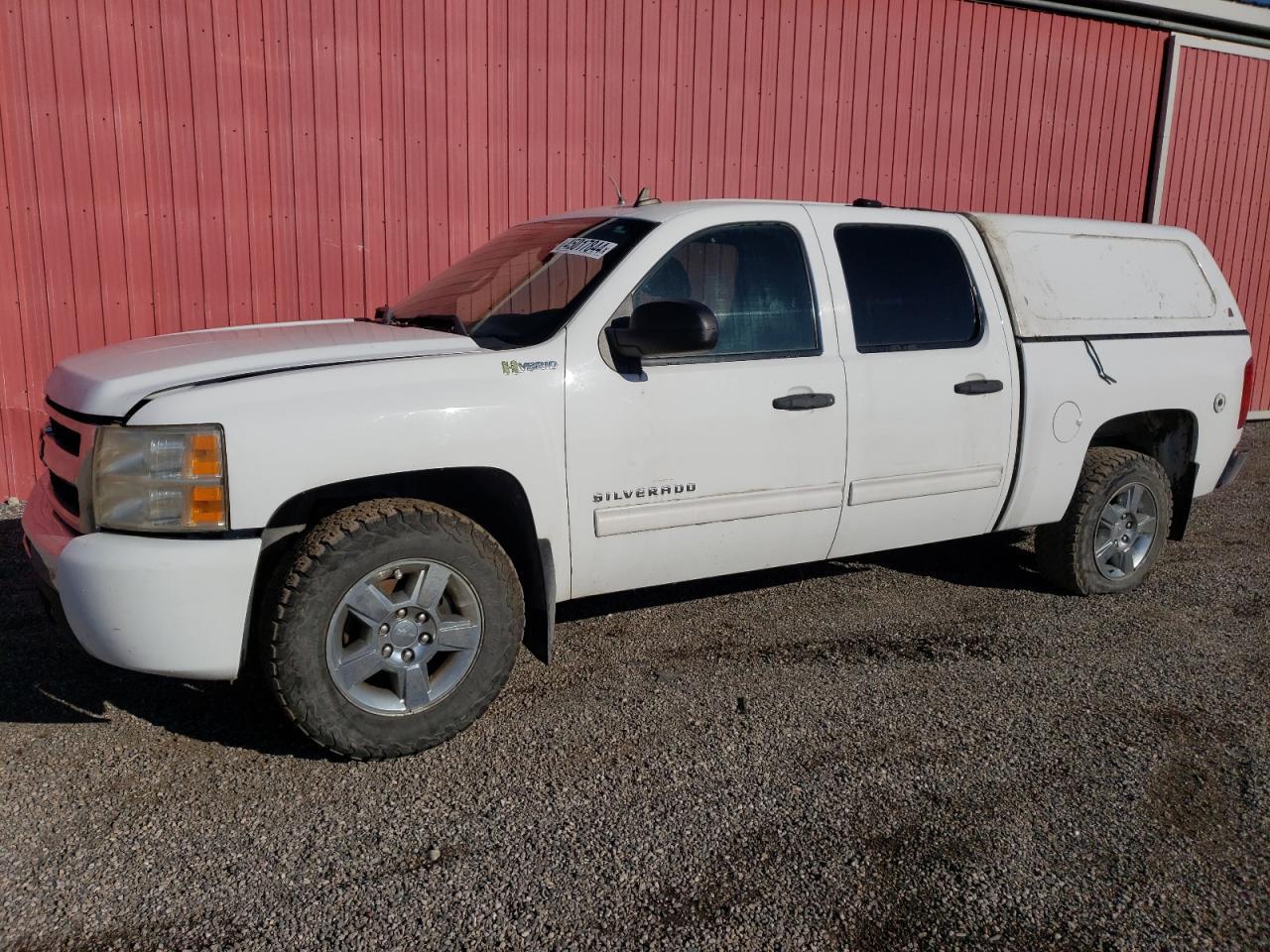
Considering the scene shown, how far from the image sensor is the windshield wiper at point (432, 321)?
12.5 feet

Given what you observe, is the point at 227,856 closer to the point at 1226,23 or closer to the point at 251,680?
the point at 251,680

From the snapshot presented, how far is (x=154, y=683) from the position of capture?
396cm

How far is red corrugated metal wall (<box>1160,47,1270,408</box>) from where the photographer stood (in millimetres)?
10336

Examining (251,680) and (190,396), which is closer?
(190,396)

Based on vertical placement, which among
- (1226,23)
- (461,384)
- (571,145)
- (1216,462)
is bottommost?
(1216,462)

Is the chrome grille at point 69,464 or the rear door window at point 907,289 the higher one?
the rear door window at point 907,289

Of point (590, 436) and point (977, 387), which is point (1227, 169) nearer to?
point (977, 387)

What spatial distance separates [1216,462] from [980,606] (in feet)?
5.15

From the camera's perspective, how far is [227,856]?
2.83m

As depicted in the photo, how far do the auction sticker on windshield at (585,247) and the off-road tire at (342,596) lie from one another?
1.16 m

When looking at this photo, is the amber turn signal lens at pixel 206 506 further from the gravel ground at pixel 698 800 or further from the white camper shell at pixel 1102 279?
the white camper shell at pixel 1102 279

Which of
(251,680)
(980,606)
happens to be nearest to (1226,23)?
(980,606)

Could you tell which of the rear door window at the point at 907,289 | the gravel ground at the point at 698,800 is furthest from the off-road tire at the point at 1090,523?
the rear door window at the point at 907,289

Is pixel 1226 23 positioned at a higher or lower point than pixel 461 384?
higher
